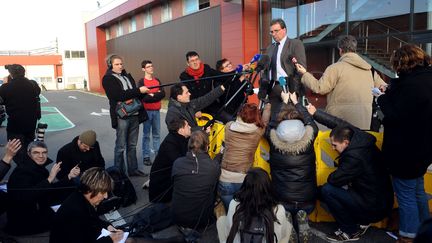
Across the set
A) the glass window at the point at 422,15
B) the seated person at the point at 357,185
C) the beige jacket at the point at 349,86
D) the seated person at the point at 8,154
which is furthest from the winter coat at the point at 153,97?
the glass window at the point at 422,15

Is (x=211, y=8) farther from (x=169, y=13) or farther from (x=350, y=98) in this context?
(x=350, y=98)

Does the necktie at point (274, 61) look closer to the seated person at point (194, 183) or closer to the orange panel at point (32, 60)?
the seated person at point (194, 183)

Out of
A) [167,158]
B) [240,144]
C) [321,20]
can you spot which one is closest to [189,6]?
[321,20]

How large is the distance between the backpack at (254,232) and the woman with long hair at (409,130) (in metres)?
1.41

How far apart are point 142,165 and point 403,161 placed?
4639mm

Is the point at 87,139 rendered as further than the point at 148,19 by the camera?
No

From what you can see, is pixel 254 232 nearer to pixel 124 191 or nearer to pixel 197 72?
pixel 124 191

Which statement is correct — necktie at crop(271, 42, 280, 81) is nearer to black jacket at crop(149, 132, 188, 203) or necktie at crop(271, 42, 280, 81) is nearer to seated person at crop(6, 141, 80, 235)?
black jacket at crop(149, 132, 188, 203)

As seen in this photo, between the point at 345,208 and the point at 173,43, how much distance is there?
1783 cm

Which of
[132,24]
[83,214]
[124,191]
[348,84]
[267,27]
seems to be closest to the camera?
[83,214]

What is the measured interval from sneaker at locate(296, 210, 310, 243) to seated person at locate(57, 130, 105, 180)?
274 cm

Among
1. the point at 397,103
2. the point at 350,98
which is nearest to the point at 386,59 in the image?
the point at 350,98

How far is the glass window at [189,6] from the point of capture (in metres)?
18.1

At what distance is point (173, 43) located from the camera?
20125 millimetres
